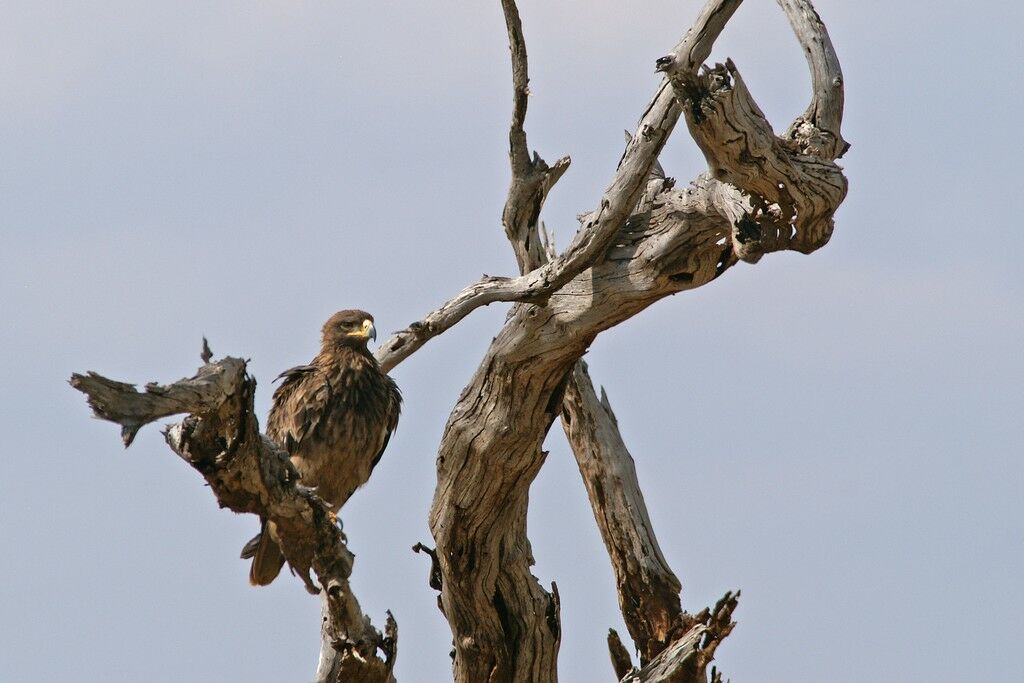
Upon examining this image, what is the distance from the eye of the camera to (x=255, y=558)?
7.33 metres

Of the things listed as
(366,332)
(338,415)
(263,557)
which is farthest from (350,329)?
(263,557)

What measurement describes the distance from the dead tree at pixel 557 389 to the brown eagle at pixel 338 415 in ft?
0.73

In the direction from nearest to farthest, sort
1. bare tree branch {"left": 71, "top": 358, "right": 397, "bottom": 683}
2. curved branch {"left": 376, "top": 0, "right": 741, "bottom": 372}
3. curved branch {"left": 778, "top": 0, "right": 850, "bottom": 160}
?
bare tree branch {"left": 71, "top": 358, "right": 397, "bottom": 683} → curved branch {"left": 376, "top": 0, "right": 741, "bottom": 372} → curved branch {"left": 778, "top": 0, "right": 850, "bottom": 160}

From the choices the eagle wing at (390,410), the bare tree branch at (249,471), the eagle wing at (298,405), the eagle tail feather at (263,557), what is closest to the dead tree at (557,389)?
the bare tree branch at (249,471)

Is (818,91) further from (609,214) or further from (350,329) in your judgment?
(350,329)

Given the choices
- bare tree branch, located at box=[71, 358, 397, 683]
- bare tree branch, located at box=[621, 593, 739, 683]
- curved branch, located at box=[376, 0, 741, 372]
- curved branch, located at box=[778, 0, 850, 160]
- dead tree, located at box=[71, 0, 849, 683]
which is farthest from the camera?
bare tree branch, located at box=[621, 593, 739, 683]

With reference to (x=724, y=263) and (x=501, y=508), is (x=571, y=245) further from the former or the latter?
(x=501, y=508)

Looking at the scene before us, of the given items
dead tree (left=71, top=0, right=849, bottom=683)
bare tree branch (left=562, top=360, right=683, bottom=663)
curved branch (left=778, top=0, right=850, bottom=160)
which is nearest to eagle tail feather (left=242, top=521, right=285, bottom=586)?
dead tree (left=71, top=0, right=849, bottom=683)

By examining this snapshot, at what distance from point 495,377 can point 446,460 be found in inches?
18.3

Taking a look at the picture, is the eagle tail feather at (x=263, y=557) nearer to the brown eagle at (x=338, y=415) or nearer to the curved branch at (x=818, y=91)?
the brown eagle at (x=338, y=415)

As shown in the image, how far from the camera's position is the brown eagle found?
301 inches

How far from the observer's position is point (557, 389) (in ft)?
22.1

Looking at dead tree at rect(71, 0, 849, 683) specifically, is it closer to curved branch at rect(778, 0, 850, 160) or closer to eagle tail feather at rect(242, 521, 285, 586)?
curved branch at rect(778, 0, 850, 160)

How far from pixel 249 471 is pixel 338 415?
8.33 ft
